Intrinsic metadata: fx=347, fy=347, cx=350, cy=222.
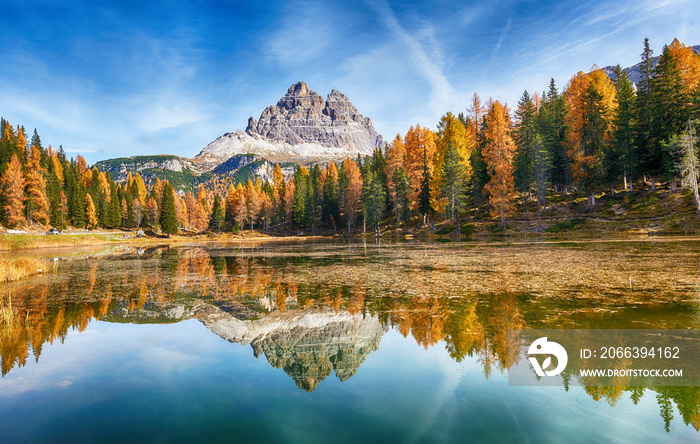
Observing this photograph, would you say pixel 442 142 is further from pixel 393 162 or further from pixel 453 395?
pixel 453 395

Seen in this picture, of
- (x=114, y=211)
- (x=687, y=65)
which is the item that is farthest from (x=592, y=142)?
(x=114, y=211)

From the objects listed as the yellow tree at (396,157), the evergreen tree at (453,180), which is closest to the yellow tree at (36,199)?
the yellow tree at (396,157)

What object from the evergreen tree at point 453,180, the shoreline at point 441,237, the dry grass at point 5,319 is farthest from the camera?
the evergreen tree at point 453,180

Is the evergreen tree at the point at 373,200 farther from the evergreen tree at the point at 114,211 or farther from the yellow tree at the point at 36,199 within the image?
the evergreen tree at the point at 114,211

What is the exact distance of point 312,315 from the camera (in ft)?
37.4

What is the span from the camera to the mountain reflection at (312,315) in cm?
775

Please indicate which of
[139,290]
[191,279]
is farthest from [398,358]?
[191,279]

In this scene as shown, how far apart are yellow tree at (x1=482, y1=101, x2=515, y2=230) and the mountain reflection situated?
37.1 metres

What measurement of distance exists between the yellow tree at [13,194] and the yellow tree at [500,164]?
88038 millimetres

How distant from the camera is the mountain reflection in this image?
7.75 m

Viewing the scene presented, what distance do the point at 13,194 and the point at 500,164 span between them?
90344mm

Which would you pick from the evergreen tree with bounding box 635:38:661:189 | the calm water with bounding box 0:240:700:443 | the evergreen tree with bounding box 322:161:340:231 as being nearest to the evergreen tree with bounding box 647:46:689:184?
the evergreen tree with bounding box 635:38:661:189

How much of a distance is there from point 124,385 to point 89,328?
561 cm

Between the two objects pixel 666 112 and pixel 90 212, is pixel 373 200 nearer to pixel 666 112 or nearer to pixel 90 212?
pixel 666 112
